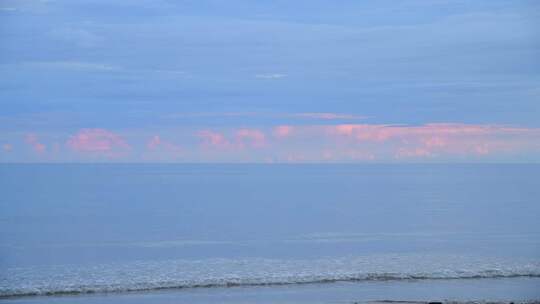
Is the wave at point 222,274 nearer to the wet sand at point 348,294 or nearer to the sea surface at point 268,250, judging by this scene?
the sea surface at point 268,250

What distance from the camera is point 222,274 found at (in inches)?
1204

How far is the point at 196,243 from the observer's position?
4122 cm

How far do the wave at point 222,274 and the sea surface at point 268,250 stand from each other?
0.07 metres

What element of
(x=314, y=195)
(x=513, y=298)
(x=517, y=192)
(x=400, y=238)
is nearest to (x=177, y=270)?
(x=513, y=298)

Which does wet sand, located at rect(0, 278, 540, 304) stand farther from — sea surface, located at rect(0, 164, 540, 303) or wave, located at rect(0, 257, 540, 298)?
wave, located at rect(0, 257, 540, 298)

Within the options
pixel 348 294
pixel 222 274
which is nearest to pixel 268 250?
pixel 222 274

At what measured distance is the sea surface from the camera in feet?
89.5

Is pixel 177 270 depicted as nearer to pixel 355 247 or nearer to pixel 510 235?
pixel 355 247

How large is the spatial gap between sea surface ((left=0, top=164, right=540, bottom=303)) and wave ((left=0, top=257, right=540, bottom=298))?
7cm

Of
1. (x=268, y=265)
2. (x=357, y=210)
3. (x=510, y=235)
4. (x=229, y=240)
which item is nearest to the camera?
(x=268, y=265)

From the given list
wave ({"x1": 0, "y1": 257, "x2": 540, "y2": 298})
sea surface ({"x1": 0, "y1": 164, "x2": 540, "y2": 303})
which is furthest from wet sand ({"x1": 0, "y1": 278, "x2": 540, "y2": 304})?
wave ({"x1": 0, "y1": 257, "x2": 540, "y2": 298})

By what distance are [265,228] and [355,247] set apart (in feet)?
35.2

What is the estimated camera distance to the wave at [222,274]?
28141mm

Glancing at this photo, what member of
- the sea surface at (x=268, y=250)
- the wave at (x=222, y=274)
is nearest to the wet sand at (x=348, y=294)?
the sea surface at (x=268, y=250)
